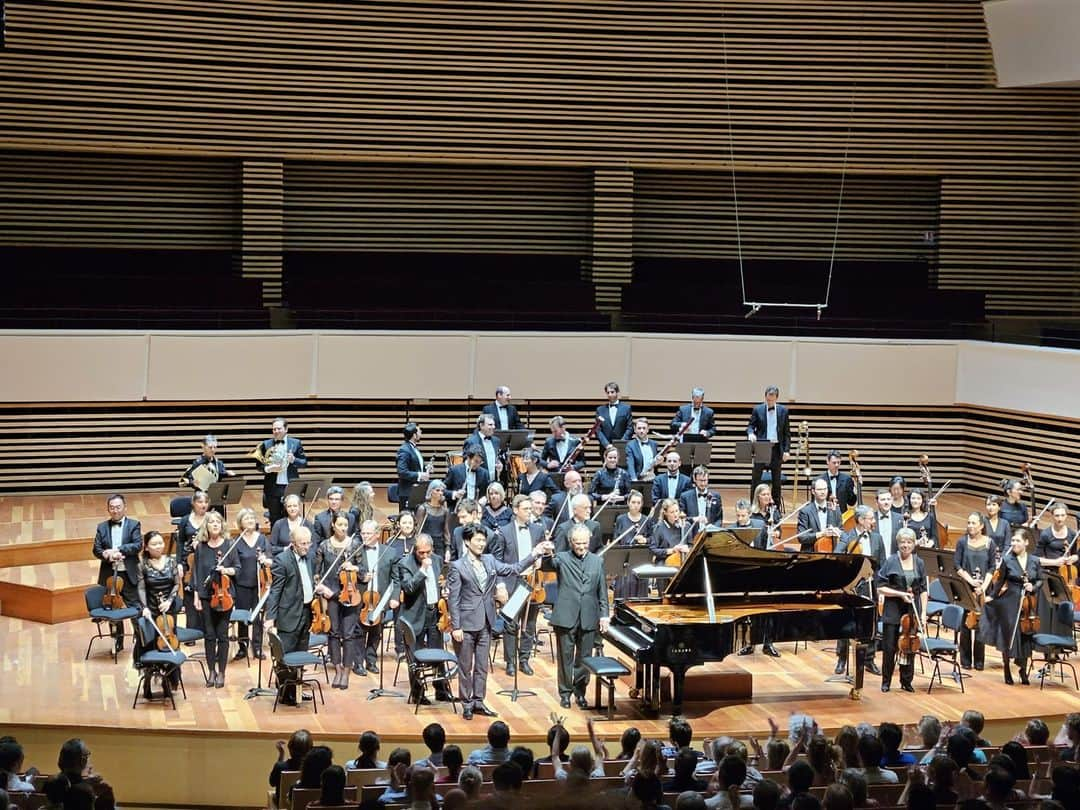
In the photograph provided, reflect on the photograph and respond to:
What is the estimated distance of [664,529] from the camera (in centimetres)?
1248

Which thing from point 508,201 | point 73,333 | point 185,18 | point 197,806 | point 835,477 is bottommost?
point 197,806

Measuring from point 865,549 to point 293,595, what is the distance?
Answer: 14.8ft

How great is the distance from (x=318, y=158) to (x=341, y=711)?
991 centimetres

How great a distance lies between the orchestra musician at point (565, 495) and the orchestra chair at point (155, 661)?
3.59m

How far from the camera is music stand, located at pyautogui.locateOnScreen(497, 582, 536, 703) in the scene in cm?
1034

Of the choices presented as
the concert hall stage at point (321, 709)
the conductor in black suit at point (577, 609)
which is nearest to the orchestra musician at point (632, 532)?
the concert hall stage at point (321, 709)

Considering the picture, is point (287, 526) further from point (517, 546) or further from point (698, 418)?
point (698, 418)

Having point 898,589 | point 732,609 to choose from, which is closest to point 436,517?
point 732,609

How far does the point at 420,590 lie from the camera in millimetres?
11016

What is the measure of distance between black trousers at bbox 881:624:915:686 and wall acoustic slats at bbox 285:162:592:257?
32.7 feet

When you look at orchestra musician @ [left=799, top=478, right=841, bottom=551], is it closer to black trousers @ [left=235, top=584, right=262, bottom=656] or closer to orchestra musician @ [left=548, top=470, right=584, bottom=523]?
orchestra musician @ [left=548, top=470, right=584, bottom=523]

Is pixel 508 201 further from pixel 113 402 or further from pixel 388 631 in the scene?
pixel 388 631

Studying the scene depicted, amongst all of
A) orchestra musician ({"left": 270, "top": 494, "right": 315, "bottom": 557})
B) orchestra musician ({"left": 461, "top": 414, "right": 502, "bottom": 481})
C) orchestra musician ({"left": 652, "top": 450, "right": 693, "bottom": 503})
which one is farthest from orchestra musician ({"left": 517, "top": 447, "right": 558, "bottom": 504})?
orchestra musician ({"left": 270, "top": 494, "right": 315, "bottom": 557})

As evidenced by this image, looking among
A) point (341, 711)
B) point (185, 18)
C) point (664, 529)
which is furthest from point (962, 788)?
point (185, 18)
